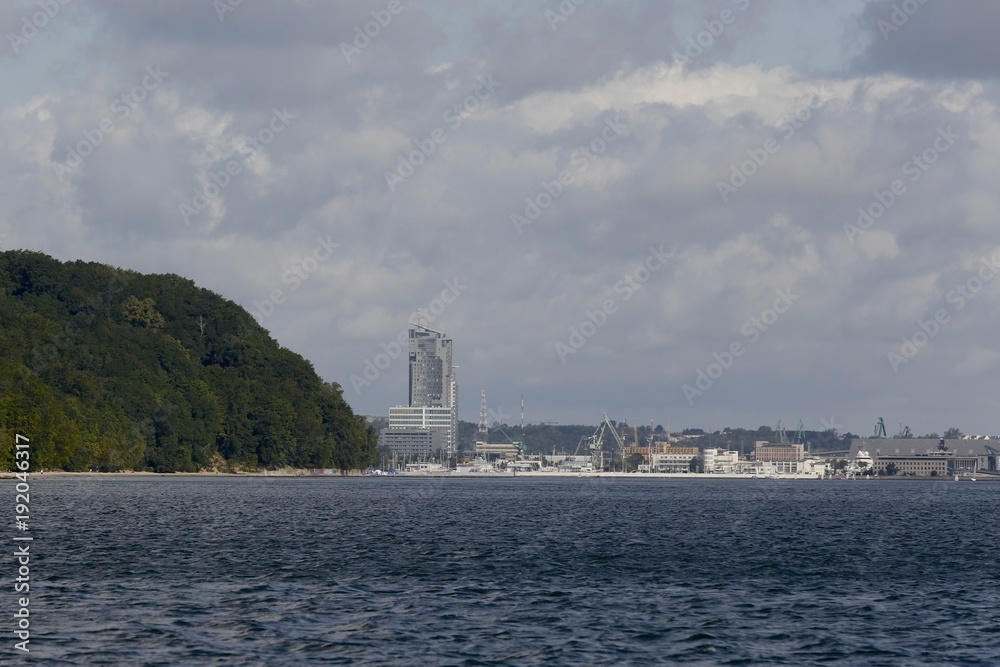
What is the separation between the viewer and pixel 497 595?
181ft

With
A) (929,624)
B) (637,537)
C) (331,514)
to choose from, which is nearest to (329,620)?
(929,624)

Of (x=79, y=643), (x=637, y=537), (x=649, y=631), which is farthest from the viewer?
(x=637, y=537)

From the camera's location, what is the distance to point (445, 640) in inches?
1702

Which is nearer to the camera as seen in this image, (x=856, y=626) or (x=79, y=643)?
(x=79, y=643)

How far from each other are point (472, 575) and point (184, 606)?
58.2ft

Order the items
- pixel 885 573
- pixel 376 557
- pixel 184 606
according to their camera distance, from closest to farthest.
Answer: pixel 184 606 → pixel 885 573 → pixel 376 557

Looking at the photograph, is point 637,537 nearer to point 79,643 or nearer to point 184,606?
point 184,606

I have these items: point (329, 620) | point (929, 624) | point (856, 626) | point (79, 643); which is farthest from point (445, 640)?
point (929, 624)

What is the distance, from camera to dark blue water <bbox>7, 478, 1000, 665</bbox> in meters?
41.3

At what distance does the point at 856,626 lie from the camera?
47.6 metres

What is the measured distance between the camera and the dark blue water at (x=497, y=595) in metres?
41.3

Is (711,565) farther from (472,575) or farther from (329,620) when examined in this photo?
(329,620)

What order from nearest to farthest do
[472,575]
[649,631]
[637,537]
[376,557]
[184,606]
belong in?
[649,631] → [184,606] → [472,575] → [376,557] → [637,537]

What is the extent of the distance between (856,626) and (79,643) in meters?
27.7
